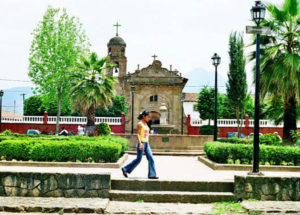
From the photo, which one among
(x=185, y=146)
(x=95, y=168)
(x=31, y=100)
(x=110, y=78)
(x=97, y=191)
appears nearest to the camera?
(x=97, y=191)

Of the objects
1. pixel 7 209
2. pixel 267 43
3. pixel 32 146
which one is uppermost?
pixel 267 43

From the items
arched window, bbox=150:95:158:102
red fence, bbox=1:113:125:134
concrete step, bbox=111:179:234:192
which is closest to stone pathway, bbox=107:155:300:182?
concrete step, bbox=111:179:234:192

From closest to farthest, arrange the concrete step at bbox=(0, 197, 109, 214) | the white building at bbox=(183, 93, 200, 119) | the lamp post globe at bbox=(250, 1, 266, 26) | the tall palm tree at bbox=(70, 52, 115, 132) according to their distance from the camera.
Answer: the concrete step at bbox=(0, 197, 109, 214)
the lamp post globe at bbox=(250, 1, 266, 26)
the tall palm tree at bbox=(70, 52, 115, 132)
the white building at bbox=(183, 93, 200, 119)

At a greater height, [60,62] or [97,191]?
[60,62]

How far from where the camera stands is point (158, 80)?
4497 centimetres

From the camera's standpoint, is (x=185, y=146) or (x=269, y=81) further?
(x=185, y=146)

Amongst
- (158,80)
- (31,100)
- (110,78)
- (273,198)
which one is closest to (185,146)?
(110,78)

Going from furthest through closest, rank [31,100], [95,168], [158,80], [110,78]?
[31,100] → [158,80] → [110,78] → [95,168]

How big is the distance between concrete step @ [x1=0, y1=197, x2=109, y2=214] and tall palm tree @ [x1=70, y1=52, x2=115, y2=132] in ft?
57.1

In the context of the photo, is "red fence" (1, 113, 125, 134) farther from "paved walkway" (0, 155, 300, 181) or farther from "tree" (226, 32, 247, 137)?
"paved walkway" (0, 155, 300, 181)

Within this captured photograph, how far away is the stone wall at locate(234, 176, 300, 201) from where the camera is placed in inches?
321

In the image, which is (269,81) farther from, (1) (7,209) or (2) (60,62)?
(2) (60,62)

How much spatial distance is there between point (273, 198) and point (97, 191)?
3.92 metres

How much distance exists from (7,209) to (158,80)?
38369mm
